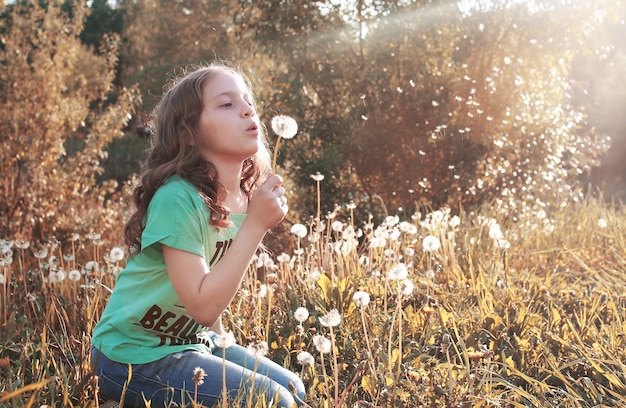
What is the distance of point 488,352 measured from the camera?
2158 millimetres

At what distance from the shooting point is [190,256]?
6.66 feet

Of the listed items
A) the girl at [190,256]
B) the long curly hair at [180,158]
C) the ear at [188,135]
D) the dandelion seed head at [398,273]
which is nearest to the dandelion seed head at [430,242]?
the dandelion seed head at [398,273]

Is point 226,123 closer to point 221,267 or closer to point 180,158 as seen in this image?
point 180,158

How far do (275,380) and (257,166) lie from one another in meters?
0.88

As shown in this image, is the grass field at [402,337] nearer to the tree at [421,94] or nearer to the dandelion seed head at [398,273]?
the dandelion seed head at [398,273]

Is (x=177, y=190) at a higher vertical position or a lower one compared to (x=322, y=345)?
higher

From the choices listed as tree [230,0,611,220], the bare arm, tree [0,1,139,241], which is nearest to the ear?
the bare arm

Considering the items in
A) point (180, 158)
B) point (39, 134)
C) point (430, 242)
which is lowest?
point (430, 242)

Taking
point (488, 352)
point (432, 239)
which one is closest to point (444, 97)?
point (432, 239)

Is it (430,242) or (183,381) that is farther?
(430,242)

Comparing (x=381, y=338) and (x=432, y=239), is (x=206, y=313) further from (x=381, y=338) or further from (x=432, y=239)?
(x=432, y=239)

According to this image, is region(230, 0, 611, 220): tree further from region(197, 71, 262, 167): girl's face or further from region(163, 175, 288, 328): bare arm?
region(163, 175, 288, 328): bare arm

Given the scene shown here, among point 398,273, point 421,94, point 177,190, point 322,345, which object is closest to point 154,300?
point 177,190

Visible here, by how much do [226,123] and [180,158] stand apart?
0.66 ft
